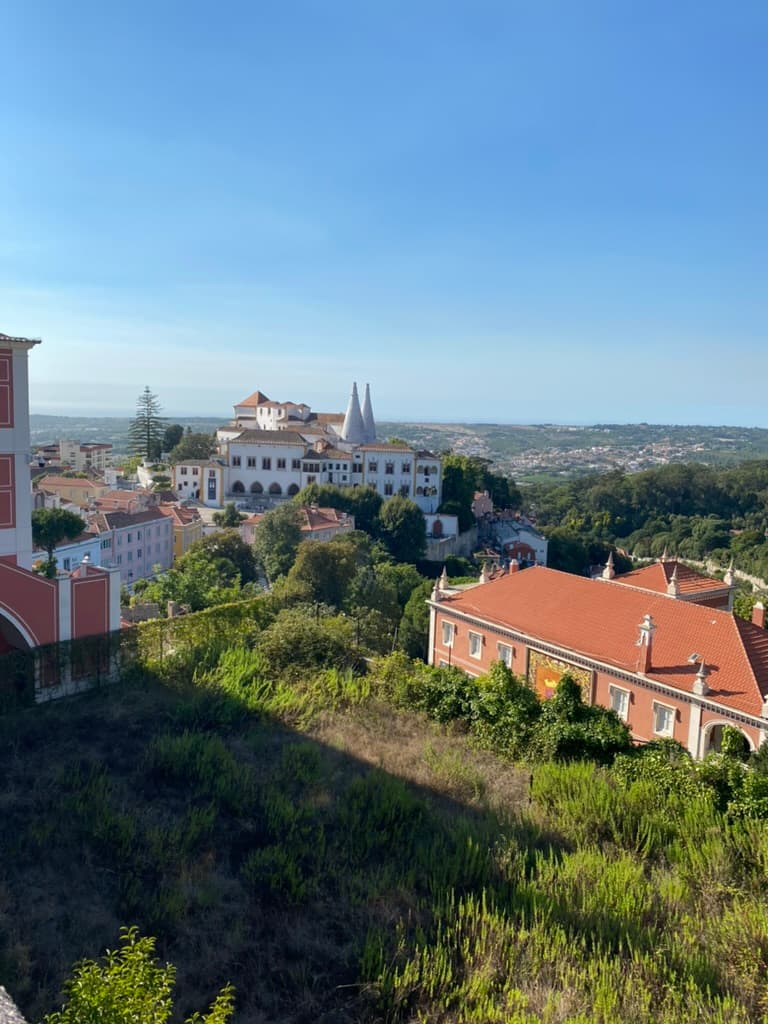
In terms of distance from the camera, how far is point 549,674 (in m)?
16.0

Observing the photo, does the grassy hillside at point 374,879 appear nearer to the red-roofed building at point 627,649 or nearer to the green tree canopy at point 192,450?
the red-roofed building at point 627,649

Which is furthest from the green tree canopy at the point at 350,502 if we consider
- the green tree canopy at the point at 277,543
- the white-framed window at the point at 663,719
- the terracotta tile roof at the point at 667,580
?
the white-framed window at the point at 663,719

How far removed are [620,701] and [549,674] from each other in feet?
5.51

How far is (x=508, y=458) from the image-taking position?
196 m

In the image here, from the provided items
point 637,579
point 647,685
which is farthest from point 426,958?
point 637,579

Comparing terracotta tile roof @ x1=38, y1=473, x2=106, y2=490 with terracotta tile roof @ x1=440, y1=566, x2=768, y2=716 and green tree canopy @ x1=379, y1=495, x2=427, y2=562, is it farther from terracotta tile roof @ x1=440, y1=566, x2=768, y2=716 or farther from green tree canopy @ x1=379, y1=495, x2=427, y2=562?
terracotta tile roof @ x1=440, y1=566, x2=768, y2=716

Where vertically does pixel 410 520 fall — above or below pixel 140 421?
below

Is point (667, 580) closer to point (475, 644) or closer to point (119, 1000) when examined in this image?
point (475, 644)

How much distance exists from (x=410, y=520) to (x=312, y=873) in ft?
123

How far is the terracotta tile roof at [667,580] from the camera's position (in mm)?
19484

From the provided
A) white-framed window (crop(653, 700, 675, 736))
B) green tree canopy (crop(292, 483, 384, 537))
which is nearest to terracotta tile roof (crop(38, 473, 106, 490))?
green tree canopy (crop(292, 483, 384, 537))

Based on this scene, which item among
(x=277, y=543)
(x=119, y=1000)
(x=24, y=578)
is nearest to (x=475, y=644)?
(x=24, y=578)

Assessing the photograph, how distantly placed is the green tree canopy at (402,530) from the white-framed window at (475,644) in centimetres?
2512

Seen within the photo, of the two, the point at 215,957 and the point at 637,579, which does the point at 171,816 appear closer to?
the point at 215,957
